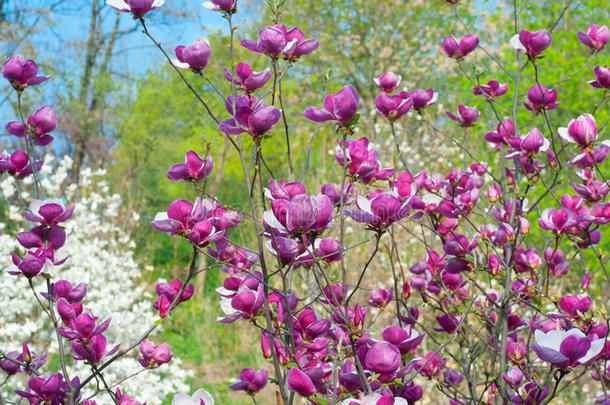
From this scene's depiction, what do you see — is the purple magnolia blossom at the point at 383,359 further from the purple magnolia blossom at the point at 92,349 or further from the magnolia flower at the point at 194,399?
the purple magnolia blossom at the point at 92,349

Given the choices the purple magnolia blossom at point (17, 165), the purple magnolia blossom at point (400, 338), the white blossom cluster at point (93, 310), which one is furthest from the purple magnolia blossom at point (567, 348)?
the white blossom cluster at point (93, 310)

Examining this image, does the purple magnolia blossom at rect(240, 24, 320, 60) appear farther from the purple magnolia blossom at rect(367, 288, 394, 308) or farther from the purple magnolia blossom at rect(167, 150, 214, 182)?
the purple magnolia blossom at rect(367, 288, 394, 308)

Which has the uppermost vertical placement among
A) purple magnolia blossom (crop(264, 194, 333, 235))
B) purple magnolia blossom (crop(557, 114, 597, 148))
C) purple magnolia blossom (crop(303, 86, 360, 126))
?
purple magnolia blossom (crop(303, 86, 360, 126))

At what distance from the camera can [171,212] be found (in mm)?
1014

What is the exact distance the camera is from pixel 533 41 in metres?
1.52

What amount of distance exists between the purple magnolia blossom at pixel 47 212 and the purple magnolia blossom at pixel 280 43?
0.51 meters

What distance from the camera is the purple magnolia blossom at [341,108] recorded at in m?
0.94

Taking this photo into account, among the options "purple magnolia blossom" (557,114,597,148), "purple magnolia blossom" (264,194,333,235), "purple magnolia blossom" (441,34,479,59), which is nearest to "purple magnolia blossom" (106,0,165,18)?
"purple magnolia blossom" (264,194,333,235)

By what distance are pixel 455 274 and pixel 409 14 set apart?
8.83 meters

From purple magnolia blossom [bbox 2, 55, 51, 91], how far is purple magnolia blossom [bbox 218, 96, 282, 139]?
0.52 m

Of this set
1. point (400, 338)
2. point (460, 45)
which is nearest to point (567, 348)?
point (400, 338)

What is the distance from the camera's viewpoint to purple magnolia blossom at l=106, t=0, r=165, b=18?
1087 mm

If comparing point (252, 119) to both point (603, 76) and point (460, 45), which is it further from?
point (603, 76)

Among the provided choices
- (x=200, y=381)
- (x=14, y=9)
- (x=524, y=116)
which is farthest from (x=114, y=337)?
(x=14, y=9)
